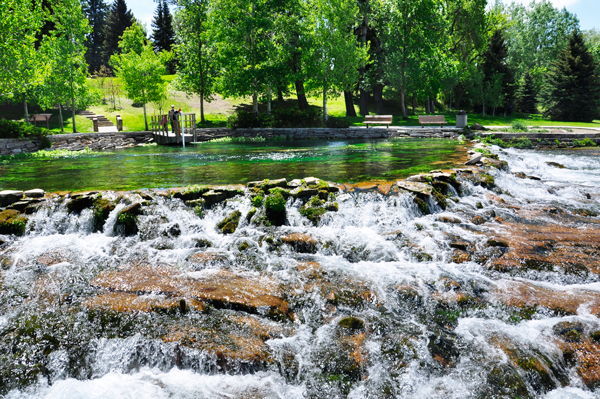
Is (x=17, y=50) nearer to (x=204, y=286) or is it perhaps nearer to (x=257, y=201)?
(x=257, y=201)

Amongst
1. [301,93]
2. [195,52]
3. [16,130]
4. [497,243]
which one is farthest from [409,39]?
[497,243]

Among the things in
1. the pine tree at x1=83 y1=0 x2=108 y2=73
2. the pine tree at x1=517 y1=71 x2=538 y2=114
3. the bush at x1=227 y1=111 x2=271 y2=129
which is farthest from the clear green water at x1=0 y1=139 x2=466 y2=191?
the pine tree at x1=83 y1=0 x2=108 y2=73

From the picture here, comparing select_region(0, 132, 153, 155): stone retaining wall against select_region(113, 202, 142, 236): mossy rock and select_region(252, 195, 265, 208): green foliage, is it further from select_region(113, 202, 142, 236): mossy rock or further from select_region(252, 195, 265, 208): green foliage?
select_region(252, 195, 265, 208): green foliage

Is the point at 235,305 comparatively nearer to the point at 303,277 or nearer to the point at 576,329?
the point at 303,277

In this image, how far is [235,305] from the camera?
5.24 meters

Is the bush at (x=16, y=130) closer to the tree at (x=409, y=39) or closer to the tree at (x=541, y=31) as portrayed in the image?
the tree at (x=409, y=39)

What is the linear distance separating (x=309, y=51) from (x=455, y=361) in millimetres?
26943

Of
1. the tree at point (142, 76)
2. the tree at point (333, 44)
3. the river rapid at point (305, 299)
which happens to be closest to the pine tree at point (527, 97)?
the tree at point (333, 44)

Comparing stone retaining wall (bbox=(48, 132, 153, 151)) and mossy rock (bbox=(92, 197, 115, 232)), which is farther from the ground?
stone retaining wall (bbox=(48, 132, 153, 151))

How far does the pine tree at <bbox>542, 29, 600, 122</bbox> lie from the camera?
34.9m

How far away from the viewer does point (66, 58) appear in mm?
24531

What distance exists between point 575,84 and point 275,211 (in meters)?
38.8

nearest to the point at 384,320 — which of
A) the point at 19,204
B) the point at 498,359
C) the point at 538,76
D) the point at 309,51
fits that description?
the point at 498,359

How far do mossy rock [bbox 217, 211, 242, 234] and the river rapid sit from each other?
0.08 m
